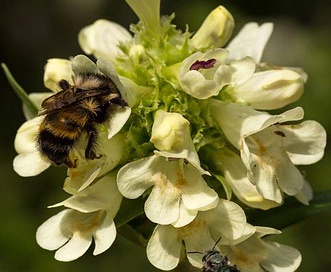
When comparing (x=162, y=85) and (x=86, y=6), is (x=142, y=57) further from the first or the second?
(x=86, y=6)

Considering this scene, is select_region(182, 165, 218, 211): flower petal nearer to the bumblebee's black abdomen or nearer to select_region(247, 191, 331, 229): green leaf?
select_region(247, 191, 331, 229): green leaf

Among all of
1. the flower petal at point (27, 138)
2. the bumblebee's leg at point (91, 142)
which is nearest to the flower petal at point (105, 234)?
the bumblebee's leg at point (91, 142)

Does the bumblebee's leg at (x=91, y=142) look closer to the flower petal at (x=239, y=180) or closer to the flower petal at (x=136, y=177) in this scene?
the flower petal at (x=136, y=177)

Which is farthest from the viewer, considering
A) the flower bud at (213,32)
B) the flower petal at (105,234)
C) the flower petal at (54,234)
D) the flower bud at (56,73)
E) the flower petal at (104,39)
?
the flower petal at (104,39)

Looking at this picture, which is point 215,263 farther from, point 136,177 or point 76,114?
point 76,114

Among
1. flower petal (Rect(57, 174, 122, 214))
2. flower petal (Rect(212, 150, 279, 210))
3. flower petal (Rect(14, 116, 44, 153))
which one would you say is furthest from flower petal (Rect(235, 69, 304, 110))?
flower petal (Rect(14, 116, 44, 153))

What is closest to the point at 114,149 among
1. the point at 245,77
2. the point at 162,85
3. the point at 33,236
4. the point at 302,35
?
the point at 162,85
